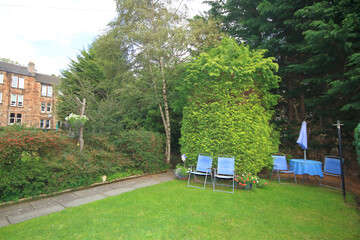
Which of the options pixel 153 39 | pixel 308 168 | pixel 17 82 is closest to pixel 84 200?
pixel 153 39

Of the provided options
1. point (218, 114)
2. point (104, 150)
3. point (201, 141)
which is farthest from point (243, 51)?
point (104, 150)

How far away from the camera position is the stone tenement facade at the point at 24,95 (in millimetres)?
27344

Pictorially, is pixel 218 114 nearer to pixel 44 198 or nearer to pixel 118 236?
pixel 118 236

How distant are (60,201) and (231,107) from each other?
18.5ft

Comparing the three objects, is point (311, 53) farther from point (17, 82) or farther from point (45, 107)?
point (45, 107)

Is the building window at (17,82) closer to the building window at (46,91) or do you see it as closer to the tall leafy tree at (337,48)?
the building window at (46,91)

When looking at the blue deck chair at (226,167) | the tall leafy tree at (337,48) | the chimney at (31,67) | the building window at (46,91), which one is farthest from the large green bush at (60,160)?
the chimney at (31,67)

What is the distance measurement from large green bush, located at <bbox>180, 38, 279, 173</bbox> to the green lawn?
1.53 m

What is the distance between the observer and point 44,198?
16.0 feet

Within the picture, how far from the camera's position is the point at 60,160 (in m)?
5.51

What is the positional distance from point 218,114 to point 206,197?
269 centimetres

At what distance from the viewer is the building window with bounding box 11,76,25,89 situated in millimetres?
28297

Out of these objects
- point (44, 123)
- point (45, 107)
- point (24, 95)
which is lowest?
point (44, 123)

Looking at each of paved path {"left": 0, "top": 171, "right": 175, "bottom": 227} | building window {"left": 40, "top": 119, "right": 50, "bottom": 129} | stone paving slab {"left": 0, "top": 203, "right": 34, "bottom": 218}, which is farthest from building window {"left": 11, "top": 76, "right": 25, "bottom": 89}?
stone paving slab {"left": 0, "top": 203, "right": 34, "bottom": 218}
